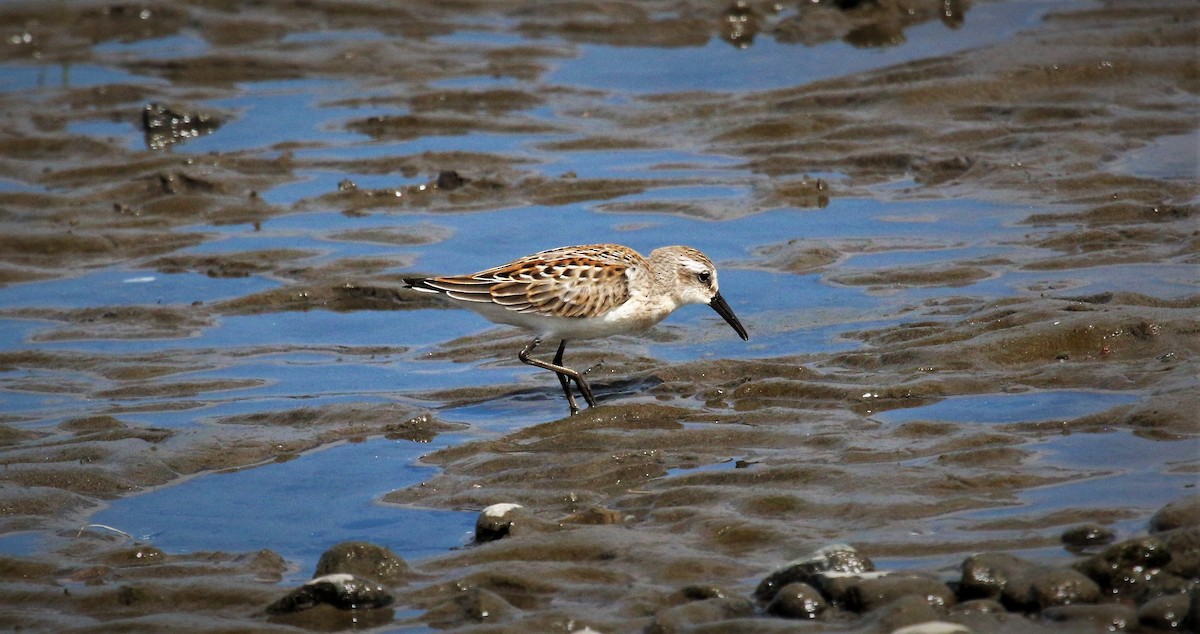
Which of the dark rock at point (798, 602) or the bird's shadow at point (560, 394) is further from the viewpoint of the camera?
the bird's shadow at point (560, 394)

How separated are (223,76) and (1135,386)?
46.3 feet

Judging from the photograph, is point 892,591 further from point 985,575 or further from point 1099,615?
point 1099,615

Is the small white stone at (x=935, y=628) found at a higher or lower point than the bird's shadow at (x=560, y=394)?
higher

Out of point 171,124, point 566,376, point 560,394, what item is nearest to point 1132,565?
point 566,376

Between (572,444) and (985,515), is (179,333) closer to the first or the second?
(572,444)

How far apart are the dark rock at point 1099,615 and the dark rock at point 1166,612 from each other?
2.0 inches

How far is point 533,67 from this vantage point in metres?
18.8

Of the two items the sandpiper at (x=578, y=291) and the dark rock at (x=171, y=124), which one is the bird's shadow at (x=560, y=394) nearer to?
the sandpiper at (x=578, y=291)

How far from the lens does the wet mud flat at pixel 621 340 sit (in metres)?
6.65

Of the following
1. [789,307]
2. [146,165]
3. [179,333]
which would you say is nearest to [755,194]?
[789,307]

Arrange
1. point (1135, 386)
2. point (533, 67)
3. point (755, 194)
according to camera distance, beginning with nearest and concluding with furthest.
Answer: point (1135, 386) → point (755, 194) → point (533, 67)

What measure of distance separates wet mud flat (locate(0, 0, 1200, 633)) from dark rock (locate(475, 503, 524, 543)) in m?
0.02

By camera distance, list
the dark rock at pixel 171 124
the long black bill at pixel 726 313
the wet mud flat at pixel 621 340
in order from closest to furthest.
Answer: the wet mud flat at pixel 621 340
the long black bill at pixel 726 313
the dark rock at pixel 171 124

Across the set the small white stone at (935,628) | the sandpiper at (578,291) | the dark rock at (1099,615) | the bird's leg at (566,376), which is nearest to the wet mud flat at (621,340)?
the dark rock at (1099,615)
